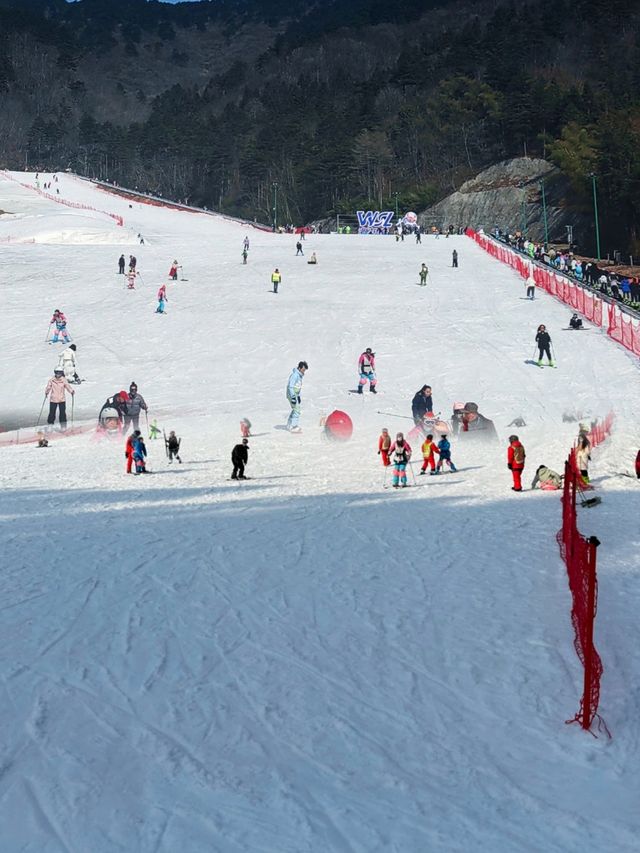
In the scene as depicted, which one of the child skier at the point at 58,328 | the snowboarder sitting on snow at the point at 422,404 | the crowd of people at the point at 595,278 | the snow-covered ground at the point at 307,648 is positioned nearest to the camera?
the snow-covered ground at the point at 307,648

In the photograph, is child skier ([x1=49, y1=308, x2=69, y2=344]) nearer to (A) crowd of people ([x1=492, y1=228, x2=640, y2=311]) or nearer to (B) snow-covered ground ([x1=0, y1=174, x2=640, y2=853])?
(B) snow-covered ground ([x1=0, y1=174, x2=640, y2=853])

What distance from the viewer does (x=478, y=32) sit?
148 m

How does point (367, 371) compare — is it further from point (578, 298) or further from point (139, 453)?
point (578, 298)

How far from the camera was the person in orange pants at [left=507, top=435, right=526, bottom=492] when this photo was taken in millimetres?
14750

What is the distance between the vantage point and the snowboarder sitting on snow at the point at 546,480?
15023mm


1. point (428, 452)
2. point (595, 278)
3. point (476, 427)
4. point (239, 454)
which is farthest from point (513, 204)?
point (239, 454)

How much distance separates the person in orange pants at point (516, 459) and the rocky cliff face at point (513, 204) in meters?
70.1

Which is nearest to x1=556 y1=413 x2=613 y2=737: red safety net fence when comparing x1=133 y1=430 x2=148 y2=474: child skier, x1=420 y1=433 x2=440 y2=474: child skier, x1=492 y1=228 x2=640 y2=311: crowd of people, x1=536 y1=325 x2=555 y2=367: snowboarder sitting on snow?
x1=420 y1=433 x2=440 y2=474: child skier

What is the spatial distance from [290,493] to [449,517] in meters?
2.79

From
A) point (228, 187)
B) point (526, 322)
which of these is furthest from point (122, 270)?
point (228, 187)

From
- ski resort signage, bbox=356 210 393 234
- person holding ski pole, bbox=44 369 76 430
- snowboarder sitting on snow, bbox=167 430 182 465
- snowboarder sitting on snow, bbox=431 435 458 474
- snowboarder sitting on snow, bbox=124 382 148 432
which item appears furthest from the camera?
ski resort signage, bbox=356 210 393 234

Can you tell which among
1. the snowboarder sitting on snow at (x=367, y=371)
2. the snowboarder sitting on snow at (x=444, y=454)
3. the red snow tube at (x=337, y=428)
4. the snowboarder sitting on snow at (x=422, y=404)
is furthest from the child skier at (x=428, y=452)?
the snowboarder sitting on snow at (x=367, y=371)

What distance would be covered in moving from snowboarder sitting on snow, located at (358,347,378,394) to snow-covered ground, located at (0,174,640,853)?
1682 millimetres

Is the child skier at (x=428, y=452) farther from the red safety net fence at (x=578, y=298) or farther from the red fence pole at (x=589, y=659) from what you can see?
the red safety net fence at (x=578, y=298)
